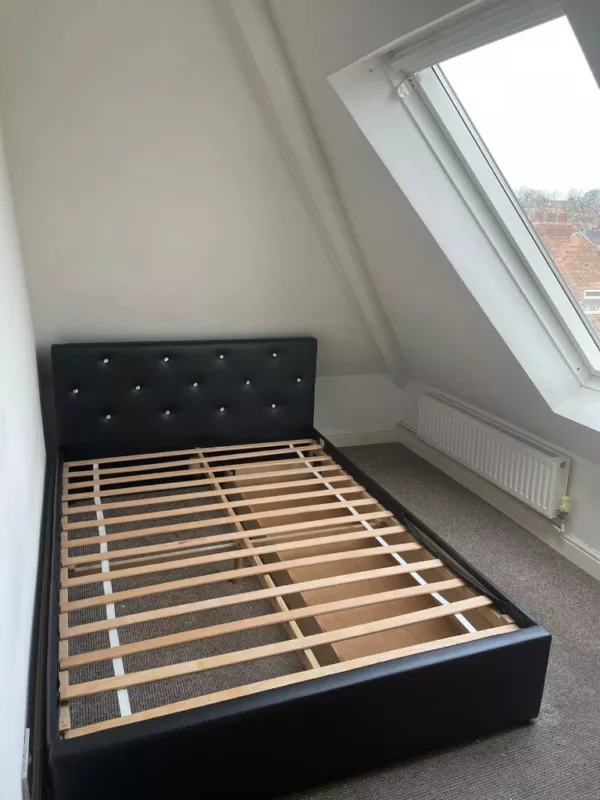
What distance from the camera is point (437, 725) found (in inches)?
65.4

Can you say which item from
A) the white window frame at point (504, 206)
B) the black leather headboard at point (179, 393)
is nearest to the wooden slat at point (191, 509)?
the black leather headboard at point (179, 393)

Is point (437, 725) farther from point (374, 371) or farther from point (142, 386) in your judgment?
point (374, 371)

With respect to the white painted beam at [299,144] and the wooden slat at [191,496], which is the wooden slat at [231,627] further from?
the white painted beam at [299,144]

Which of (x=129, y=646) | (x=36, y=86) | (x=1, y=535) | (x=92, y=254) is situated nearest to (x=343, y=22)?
(x=36, y=86)

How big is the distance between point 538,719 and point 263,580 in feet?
3.00

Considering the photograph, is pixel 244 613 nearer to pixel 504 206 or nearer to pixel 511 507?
pixel 511 507

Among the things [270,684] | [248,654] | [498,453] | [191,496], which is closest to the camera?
[270,684]

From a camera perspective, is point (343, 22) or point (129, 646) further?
point (343, 22)

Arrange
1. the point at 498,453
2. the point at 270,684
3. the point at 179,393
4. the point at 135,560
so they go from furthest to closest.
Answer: the point at 179,393 < the point at 498,453 < the point at 135,560 < the point at 270,684

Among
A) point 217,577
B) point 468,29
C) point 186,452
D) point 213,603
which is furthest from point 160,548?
point 468,29

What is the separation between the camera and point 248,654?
66.4 inches

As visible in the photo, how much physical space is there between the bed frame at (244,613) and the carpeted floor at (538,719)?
54 mm

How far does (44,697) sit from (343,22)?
1.94 metres

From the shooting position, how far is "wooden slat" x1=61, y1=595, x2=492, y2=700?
5.15ft
